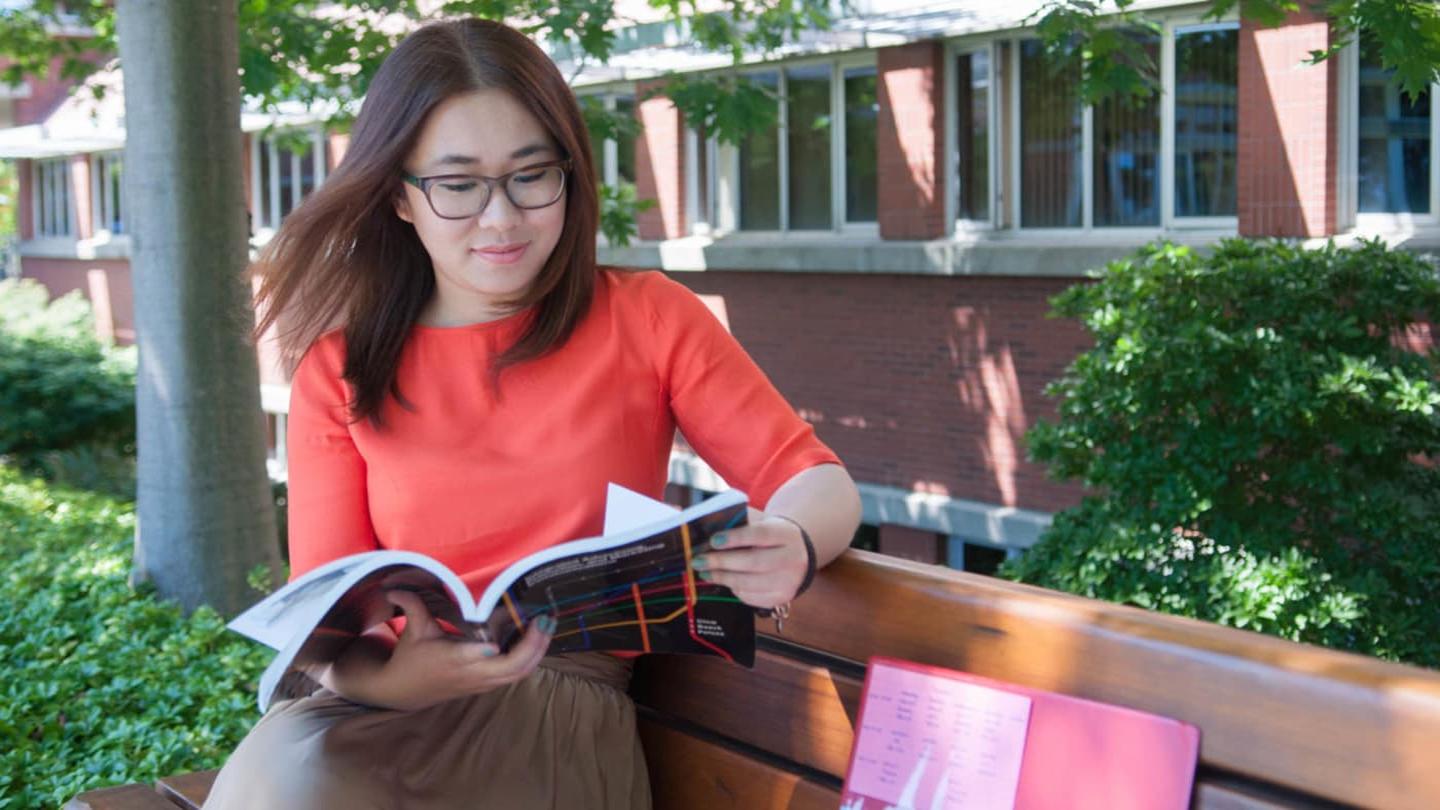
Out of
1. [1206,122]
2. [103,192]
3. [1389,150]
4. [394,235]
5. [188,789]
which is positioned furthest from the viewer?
[103,192]

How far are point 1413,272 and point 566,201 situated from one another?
4.88 m

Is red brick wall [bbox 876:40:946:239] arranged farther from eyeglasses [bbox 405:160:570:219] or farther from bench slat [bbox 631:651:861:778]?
eyeglasses [bbox 405:160:570:219]

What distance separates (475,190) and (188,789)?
4.07 feet

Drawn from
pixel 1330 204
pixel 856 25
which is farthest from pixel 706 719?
pixel 856 25

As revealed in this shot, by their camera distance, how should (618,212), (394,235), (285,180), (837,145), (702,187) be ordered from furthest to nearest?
(285,180) < (702,187) < (837,145) < (618,212) < (394,235)

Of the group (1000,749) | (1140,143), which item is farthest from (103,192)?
(1000,749)

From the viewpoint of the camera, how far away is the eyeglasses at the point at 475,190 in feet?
8.10

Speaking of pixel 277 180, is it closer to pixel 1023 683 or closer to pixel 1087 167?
pixel 1087 167

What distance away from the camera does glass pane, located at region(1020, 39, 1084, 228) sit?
12.4m

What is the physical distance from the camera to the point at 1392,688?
170cm

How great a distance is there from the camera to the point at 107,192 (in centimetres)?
2762

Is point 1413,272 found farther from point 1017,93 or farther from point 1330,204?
point 1017,93

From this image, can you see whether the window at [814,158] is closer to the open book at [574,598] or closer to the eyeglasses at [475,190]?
the eyeglasses at [475,190]

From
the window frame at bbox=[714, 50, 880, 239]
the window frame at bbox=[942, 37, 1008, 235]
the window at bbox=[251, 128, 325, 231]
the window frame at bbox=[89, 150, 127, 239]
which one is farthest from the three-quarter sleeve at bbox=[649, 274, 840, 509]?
the window frame at bbox=[89, 150, 127, 239]
